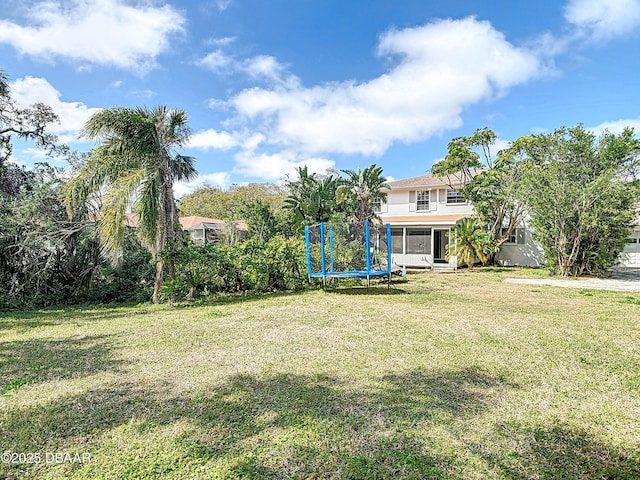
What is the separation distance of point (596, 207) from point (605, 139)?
3262 mm

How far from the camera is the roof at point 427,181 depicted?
899 inches

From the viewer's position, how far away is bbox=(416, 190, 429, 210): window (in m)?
23.6

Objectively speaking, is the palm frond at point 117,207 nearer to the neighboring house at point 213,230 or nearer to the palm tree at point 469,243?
the palm tree at point 469,243

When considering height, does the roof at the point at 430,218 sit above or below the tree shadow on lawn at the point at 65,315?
above

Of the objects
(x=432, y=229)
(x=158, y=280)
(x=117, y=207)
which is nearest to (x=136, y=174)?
(x=117, y=207)

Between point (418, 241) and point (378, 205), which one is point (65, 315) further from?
point (378, 205)

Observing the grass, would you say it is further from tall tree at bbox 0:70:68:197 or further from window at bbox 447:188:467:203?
window at bbox 447:188:467:203

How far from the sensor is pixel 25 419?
3.60 meters

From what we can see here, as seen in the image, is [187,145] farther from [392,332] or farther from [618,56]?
[618,56]

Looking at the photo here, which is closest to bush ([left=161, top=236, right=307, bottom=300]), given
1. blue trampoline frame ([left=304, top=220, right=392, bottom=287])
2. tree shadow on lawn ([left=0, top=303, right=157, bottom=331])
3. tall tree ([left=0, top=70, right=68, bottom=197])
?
blue trampoline frame ([left=304, top=220, right=392, bottom=287])

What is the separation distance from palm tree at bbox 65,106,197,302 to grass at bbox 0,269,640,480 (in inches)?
109

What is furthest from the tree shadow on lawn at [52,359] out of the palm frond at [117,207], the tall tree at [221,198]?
the tall tree at [221,198]

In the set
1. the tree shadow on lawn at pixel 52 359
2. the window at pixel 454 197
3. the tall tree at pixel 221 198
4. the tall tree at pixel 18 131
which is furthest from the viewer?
the tall tree at pixel 221 198

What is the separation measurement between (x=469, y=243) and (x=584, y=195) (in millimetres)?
6056
